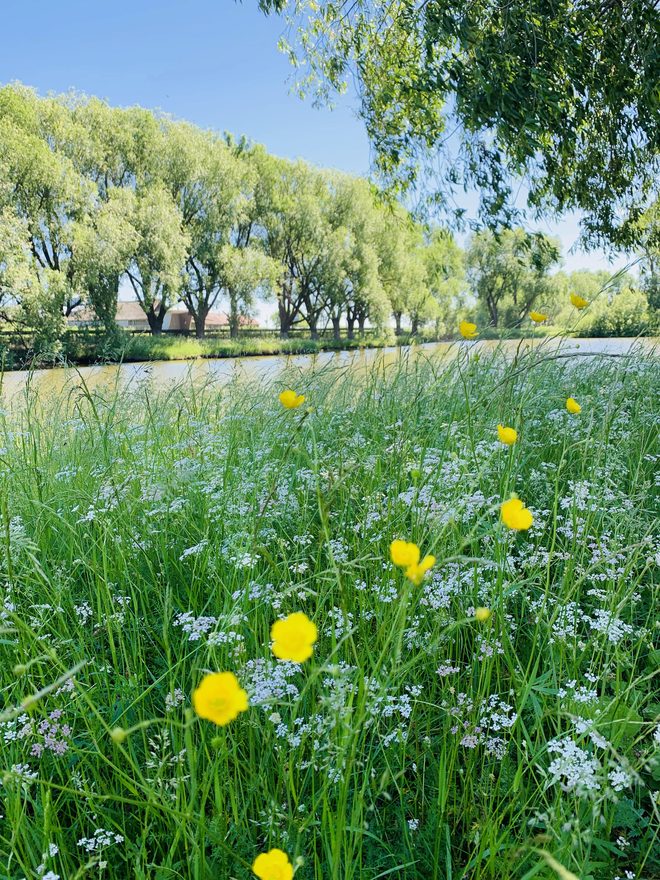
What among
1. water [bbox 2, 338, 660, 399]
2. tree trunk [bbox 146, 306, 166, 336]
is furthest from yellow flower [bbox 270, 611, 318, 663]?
tree trunk [bbox 146, 306, 166, 336]

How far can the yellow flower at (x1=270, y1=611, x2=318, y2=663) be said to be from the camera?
0.61 metres

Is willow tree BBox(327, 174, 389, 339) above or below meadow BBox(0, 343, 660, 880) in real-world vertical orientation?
above

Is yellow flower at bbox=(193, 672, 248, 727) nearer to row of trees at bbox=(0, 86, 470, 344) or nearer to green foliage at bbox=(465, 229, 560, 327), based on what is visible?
row of trees at bbox=(0, 86, 470, 344)

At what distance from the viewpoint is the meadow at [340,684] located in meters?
0.86

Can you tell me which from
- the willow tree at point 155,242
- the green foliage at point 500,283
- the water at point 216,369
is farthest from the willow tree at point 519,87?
the green foliage at point 500,283

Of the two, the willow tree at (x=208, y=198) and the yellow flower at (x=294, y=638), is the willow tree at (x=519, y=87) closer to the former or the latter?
the yellow flower at (x=294, y=638)

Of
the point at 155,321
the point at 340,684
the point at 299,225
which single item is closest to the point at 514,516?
the point at 340,684

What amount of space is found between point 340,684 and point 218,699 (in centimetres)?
22

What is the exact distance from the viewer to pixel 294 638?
617 mm

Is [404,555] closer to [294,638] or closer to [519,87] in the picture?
[294,638]

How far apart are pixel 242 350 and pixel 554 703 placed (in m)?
27.3

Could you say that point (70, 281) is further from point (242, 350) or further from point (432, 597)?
point (432, 597)

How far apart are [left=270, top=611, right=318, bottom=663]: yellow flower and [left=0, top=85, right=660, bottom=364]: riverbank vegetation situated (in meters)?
9.99

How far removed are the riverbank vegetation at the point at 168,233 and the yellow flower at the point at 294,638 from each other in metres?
9.99
